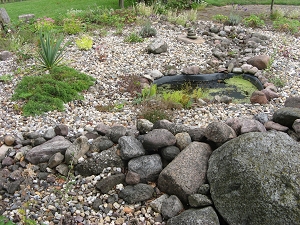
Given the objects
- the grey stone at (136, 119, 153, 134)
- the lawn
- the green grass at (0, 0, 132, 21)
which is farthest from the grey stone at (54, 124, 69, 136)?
the lawn

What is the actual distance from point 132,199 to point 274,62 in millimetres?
5407

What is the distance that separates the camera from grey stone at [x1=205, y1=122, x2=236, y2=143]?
3.74 metres

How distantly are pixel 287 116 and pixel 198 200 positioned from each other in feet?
5.90

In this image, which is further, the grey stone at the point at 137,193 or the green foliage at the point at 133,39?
the green foliage at the point at 133,39

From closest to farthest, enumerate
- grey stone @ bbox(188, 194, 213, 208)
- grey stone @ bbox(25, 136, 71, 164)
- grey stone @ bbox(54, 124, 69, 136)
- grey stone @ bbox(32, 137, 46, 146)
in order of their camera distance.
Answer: grey stone @ bbox(188, 194, 213, 208) → grey stone @ bbox(25, 136, 71, 164) → grey stone @ bbox(32, 137, 46, 146) → grey stone @ bbox(54, 124, 69, 136)

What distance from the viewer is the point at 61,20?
31.2ft

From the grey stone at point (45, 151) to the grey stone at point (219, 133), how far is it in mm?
1858

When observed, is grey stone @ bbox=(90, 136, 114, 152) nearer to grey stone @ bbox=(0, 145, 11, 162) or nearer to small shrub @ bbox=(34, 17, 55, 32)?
grey stone @ bbox=(0, 145, 11, 162)

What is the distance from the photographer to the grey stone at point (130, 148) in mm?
3844

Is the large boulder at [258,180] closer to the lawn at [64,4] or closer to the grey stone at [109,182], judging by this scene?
the grey stone at [109,182]

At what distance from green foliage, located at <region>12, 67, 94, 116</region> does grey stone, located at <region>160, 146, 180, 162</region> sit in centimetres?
217

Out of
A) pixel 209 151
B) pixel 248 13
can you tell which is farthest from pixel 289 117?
pixel 248 13

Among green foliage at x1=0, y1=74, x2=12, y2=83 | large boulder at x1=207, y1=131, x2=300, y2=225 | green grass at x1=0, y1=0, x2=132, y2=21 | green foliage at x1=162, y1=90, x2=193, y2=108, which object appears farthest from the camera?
green grass at x1=0, y1=0, x2=132, y2=21

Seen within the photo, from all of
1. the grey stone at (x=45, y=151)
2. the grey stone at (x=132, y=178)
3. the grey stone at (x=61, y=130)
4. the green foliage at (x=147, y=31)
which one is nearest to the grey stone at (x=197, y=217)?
the grey stone at (x=132, y=178)
